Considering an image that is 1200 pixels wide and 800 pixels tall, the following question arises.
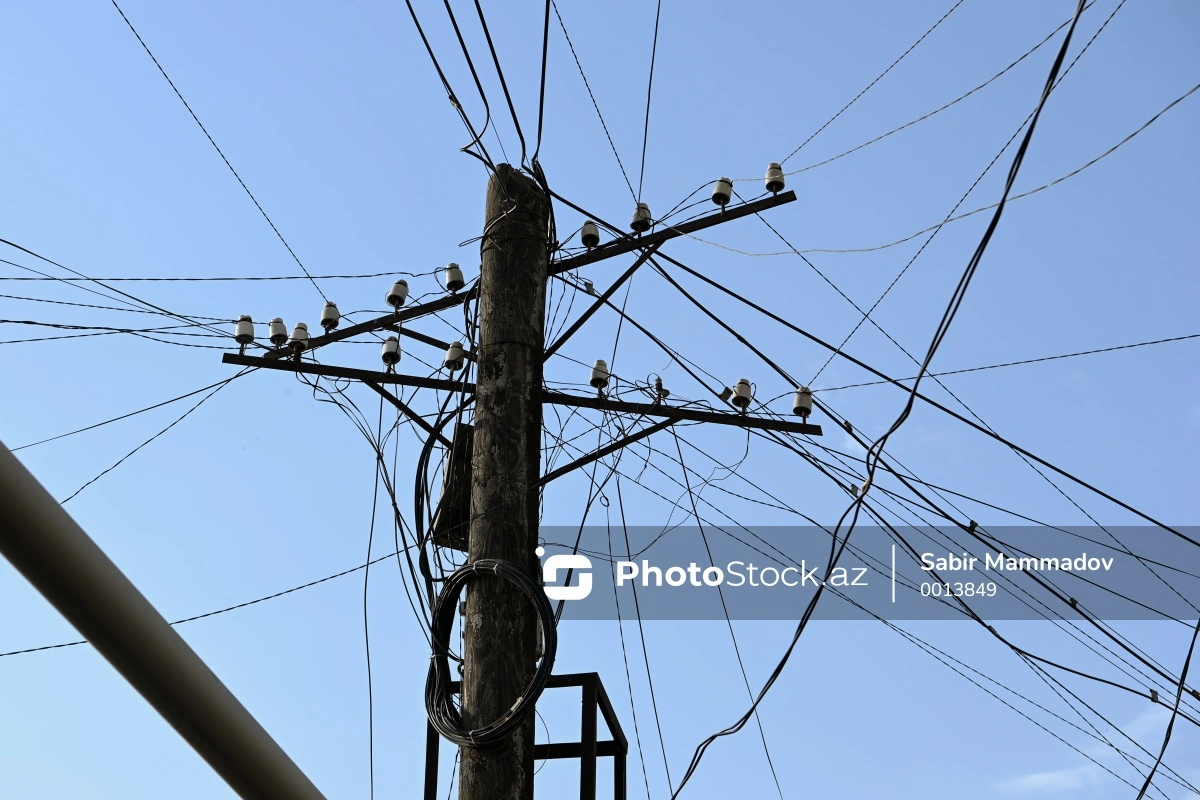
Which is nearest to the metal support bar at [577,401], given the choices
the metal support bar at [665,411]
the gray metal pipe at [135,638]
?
the metal support bar at [665,411]

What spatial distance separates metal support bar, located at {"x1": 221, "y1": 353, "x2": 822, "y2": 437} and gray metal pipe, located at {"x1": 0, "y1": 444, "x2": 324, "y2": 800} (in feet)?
13.7

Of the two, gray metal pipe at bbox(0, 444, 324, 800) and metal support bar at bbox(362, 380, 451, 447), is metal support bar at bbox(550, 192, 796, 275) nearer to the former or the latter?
metal support bar at bbox(362, 380, 451, 447)

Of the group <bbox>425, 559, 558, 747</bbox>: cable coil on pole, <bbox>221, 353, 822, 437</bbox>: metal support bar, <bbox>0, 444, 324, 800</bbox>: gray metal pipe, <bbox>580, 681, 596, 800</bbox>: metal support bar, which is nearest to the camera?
<bbox>0, 444, 324, 800</bbox>: gray metal pipe

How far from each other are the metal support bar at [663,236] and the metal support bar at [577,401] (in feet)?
2.58

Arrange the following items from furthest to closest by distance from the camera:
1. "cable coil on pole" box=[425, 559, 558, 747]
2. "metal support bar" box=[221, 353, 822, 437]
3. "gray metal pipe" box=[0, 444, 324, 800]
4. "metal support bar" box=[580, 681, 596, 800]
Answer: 1. "metal support bar" box=[221, 353, 822, 437]
2. "metal support bar" box=[580, 681, 596, 800]
3. "cable coil on pole" box=[425, 559, 558, 747]
4. "gray metal pipe" box=[0, 444, 324, 800]

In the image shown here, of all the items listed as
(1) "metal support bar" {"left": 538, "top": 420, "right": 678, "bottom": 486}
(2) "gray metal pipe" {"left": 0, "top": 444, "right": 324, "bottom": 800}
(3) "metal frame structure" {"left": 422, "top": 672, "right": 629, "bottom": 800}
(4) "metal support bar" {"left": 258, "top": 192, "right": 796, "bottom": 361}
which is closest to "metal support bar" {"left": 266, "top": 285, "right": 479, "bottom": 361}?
(4) "metal support bar" {"left": 258, "top": 192, "right": 796, "bottom": 361}

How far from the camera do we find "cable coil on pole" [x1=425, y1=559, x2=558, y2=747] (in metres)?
5.22

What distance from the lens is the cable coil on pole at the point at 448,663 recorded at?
522 centimetres

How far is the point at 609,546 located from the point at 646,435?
255 cm

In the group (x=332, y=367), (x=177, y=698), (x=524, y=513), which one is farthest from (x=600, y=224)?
(x=177, y=698)

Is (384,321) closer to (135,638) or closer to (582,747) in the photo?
(582,747)

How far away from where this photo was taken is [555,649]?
17.8 ft

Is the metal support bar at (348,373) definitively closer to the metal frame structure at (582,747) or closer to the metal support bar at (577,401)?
the metal support bar at (577,401)

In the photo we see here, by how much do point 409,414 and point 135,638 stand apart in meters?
4.62
